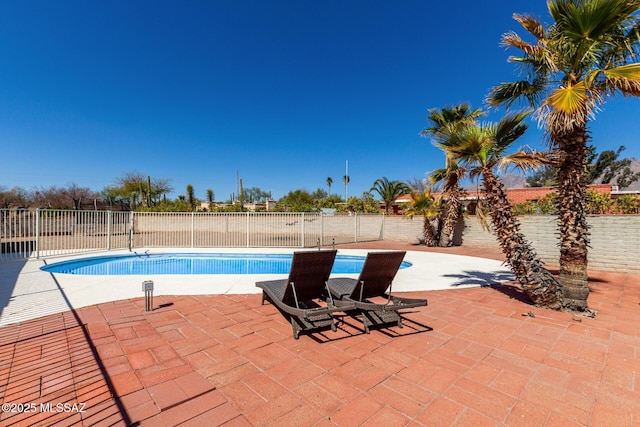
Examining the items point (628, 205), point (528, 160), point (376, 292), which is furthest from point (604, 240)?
point (376, 292)

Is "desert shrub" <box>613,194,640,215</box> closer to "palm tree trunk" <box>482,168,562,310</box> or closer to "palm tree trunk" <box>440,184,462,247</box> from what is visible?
"palm tree trunk" <box>440,184,462,247</box>

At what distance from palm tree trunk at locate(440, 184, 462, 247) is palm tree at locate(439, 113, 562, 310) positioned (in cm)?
974

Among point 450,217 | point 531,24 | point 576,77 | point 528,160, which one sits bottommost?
point 450,217

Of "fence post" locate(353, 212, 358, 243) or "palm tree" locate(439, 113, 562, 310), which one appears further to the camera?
"fence post" locate(353, 212, 358, 243)

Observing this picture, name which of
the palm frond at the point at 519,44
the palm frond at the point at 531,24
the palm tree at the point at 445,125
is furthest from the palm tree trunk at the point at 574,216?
the palm tree at the point at 445,125

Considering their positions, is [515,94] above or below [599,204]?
above

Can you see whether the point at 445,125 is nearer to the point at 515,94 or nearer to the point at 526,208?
the point at 526,208

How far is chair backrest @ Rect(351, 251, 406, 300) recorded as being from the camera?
4.07 meters

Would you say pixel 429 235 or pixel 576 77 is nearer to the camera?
pixel 576 77

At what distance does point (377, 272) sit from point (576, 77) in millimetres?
4512

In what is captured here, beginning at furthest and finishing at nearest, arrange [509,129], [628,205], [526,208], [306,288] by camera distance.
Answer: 1. [526,208]
2. [628,205]
3. [509,129]
4. [306,288]

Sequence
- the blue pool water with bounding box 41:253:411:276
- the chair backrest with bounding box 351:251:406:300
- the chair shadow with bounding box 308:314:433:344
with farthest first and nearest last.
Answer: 1. the blue pool water with bounding box 41:253:411:276
2. the chair backrest with bounding box 351:251:406:300
3. the chair shadow with bounding box 308:314:433:344

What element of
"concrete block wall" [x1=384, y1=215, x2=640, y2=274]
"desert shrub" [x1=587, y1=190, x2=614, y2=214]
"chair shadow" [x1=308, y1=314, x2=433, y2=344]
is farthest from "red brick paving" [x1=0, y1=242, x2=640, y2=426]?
"desert shrub" [x1=587, y1=190, x2=614, y2=214]

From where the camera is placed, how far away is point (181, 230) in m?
15.8
